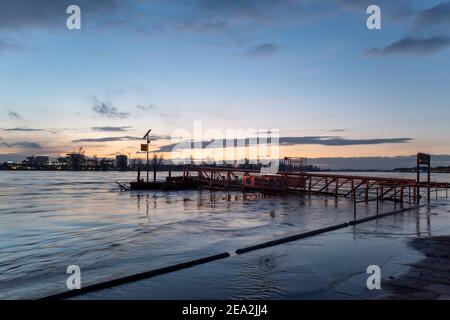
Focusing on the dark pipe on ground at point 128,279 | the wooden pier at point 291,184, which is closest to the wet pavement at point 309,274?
the dark pipe on ground at point 128,279

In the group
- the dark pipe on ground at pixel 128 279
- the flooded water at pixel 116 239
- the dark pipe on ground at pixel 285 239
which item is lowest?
the flooded water at pixel 116 239

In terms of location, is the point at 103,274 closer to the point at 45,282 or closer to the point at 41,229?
the point at 45,282

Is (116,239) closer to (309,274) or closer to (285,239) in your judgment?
(285,239)

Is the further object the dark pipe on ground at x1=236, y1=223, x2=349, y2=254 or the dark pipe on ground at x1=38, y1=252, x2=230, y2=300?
the dark pipe on ground at x1=236, y1=223, x2=349, y2=254

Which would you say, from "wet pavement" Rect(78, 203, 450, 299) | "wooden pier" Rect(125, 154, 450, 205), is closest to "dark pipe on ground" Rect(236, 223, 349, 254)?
"wet pavement" Rect(78, 203, 450, 299)

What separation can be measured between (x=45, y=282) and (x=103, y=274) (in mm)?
1391

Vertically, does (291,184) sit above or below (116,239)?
above

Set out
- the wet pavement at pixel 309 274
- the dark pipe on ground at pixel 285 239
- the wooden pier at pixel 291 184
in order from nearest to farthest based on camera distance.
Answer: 1. the wet pavement at pixel 309 274
2. the dark pipe on ground at pixel 285 239
3. the wooden pier at pixel 291 184

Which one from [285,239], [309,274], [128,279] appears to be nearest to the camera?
[128,279]

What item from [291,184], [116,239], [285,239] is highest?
[291,184]

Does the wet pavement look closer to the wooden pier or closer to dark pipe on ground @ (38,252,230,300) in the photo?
dark pipe on ground @ (38,252,230,300)

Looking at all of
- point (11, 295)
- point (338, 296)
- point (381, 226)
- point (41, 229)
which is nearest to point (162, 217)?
point (41, 229)

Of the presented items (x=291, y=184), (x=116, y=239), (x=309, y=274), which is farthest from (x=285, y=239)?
(x=291, y=184)

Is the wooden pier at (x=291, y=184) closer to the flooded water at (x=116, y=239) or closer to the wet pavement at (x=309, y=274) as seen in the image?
the flooded water at (x=116, y=239)
